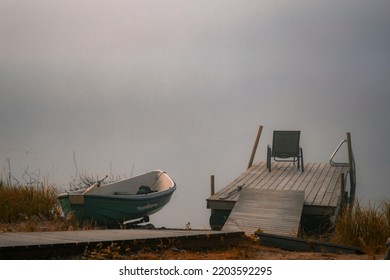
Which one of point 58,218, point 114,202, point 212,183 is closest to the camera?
point 58,218

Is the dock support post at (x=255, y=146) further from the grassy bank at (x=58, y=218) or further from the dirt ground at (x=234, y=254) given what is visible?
the dirt ground at (x=234, y=254)

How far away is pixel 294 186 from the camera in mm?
11250

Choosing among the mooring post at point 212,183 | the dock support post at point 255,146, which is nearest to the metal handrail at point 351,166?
the dock support post at point 255,146

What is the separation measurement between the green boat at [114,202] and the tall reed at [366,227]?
299 cm

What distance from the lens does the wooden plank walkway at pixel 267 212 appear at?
9203mm

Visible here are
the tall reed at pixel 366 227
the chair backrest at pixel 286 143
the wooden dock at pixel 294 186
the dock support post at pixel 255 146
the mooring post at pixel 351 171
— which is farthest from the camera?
the dock support post at pixel 255 146

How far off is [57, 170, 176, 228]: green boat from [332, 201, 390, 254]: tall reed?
299 centimetres

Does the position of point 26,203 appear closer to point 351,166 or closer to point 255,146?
point 255,146

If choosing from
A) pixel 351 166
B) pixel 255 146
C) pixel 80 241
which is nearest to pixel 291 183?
pixel 351 166

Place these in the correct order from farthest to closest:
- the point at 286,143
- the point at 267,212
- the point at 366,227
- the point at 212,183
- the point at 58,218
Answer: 1. the point at 286,143
2. the point at 212,183
3. the point at 267,212
4. the point at 58,218
5. the point at 366,227

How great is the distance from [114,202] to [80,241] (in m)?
4.42

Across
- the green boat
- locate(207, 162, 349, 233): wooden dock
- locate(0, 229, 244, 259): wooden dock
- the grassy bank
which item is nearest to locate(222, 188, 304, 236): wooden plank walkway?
locate(207, 162, 349, 233): wooden dock

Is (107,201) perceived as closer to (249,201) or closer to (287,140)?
(249,201)

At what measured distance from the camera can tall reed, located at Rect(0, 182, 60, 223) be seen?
884 cm
